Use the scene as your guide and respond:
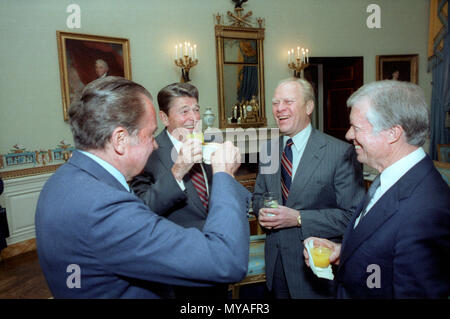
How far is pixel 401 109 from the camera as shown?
3.59ft

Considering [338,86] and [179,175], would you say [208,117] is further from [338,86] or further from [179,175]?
[179,175]

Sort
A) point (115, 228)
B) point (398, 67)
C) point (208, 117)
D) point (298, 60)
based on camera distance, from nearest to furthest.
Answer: point (115, 228) → point (208, 117) → point (298, 60) → point (398, 67)

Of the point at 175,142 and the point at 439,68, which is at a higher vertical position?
the point at 439,68

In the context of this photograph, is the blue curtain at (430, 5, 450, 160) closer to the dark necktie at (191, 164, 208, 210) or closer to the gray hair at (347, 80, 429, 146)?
the gray hair at (347, 80, 429, 146)

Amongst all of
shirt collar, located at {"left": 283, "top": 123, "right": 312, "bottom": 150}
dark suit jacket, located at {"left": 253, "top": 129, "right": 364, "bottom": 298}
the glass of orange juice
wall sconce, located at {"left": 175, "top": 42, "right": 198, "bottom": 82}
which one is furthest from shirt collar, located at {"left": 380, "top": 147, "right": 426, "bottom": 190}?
wall sconce, located at {"left": 175, "top": 42, "right": 198, "bottom": 82}

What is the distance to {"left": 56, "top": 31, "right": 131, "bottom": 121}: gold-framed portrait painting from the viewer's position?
3.91 m

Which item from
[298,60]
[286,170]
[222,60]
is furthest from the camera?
[298,60]

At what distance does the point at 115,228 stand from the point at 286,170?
4.11ft

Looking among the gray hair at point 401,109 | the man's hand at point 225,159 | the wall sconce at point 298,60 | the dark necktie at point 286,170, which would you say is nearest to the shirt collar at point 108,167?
the man's hand at point 225,159

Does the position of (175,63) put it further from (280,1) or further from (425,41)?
(425,41)

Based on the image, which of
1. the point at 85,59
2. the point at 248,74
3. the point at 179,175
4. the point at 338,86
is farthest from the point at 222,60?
the point at 179,175

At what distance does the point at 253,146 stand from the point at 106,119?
4.38 metres
